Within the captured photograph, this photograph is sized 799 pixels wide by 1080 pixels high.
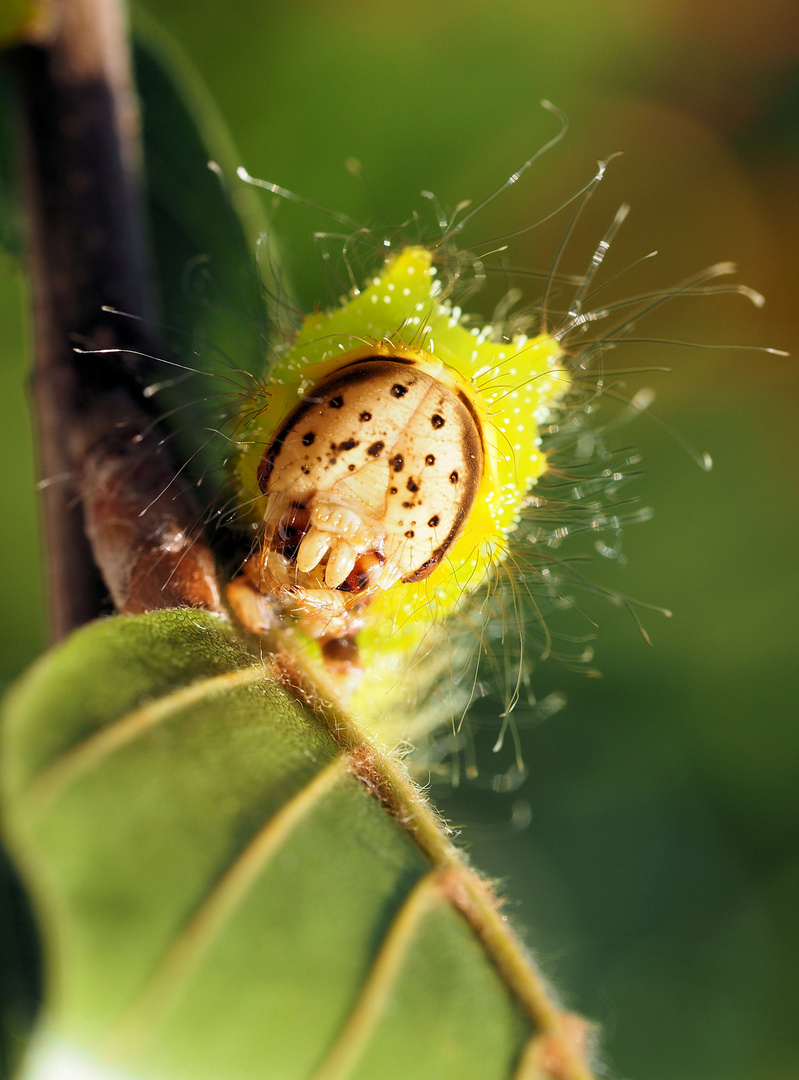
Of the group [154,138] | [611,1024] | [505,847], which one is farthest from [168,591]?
[611,1024]

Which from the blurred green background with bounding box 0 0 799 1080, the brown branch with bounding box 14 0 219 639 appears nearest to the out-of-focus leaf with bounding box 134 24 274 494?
the brown branch with bounding box 14 0 219 639

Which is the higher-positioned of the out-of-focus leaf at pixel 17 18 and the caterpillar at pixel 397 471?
the out-of-focus leaf at pixel 17 18

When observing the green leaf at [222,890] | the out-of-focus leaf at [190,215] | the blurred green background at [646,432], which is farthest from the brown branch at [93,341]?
the blurred green background at [646,432]

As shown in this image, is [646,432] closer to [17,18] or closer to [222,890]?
[17,18]

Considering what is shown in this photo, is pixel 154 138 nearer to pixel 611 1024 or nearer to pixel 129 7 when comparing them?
pixel 129 7

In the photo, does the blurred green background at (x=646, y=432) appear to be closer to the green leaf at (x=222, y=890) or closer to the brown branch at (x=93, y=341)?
the brown branch at (x=93, y=341)
